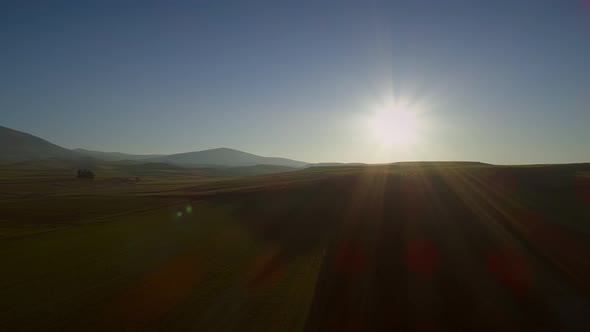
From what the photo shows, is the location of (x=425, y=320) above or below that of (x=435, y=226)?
below

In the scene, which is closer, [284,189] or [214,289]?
[214,289]

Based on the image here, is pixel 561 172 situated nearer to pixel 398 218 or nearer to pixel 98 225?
pixel 398 218

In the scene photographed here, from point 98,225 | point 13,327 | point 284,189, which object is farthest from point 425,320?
point 284,189

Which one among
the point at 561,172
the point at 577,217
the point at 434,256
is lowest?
the point at 434,256

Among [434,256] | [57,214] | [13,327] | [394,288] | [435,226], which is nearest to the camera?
[13,327]

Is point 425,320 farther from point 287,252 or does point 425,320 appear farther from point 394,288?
point 287,252

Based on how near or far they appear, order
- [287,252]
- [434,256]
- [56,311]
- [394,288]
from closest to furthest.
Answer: [56,311]
[394,288]
[434,256]
[287,252]
